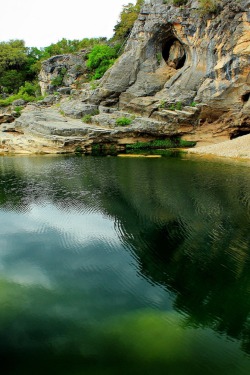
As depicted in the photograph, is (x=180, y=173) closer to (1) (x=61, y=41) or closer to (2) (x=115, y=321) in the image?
(2) (x=115, y=321)

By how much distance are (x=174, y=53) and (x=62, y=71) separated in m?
18.3

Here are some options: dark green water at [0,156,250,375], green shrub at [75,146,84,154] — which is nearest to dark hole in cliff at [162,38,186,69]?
green shrub at [75,146,84,154]

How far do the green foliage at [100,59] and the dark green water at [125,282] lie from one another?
1159 inches

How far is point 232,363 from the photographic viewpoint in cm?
471

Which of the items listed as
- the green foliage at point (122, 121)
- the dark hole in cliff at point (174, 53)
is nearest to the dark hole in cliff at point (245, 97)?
the dark hole in cliff at point (174, 53)

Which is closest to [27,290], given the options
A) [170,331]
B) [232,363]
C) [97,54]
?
[170,331]

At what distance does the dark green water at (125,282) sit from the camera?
487 centimetres

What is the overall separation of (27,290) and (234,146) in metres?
23.8

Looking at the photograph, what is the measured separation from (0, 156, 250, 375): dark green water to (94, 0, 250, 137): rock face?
1643cm

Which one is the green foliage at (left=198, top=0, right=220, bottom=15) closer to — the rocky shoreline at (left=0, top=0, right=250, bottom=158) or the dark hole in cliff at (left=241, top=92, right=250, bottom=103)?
the rocky shoreline at (left=0, top=0, right=250, bottom=158)

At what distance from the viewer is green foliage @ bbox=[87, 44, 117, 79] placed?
39.3m

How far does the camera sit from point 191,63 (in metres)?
31.0

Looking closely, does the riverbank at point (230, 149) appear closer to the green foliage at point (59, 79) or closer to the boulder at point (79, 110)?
the boulder at point (79, 110)

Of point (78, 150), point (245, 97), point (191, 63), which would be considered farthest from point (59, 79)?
point (245, 97)
